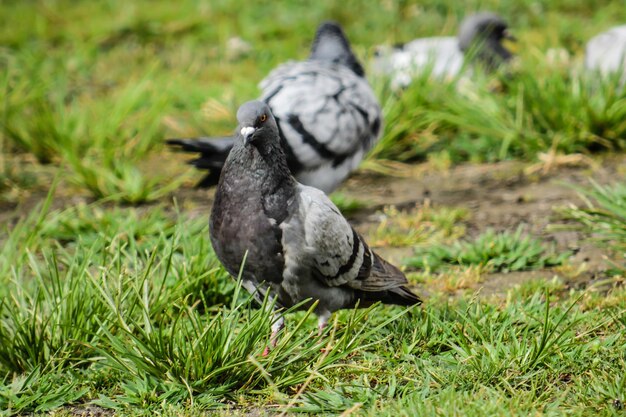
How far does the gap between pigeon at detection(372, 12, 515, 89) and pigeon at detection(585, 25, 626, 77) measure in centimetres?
83

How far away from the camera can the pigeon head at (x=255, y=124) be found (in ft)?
10.6

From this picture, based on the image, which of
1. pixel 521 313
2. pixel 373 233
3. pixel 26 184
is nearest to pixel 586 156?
pixel 373 233

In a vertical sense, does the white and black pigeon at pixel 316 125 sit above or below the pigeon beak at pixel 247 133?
below

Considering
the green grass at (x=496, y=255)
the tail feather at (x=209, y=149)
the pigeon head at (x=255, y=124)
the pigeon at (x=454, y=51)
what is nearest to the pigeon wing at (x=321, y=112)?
the tail feather at (x=209, y=149)

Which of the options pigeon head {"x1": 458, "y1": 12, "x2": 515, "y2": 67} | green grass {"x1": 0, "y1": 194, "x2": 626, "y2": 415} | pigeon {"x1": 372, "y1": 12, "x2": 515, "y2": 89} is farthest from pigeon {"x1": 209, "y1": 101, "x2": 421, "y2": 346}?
pigeon head {"x1": 458, "y1": 12, "x2": 515, "y2": 67}

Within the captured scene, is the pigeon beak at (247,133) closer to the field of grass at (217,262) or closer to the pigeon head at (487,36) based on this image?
the field of grass at (217,262)

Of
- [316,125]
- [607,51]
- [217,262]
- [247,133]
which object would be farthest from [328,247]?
[607,51]

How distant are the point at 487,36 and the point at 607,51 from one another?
1.35 metres

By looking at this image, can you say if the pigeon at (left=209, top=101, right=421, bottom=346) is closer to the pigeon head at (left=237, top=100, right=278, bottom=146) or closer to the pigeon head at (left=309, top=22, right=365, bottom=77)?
the pigeon head at (left=237, top=100, right=278, bottom=146)

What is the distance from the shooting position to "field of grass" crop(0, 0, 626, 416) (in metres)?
3.10

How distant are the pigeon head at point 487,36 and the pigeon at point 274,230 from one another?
4.52m

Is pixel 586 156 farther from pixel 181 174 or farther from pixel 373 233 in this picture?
pixel 181 174

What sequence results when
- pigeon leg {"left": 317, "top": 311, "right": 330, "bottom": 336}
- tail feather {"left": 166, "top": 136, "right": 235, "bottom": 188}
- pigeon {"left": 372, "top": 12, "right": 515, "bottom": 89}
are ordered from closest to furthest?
1. pigeon leg {"left": 317, "top": 311, "right": 330, "bottom": 336}
2. tail feather {"left": 166, "top": 136, "right": 235, "bottom": 188}
3. pigeon {"left": 372, "top": 12, "right": 515, "bottom": 89}

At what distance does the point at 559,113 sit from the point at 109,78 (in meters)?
4.36
